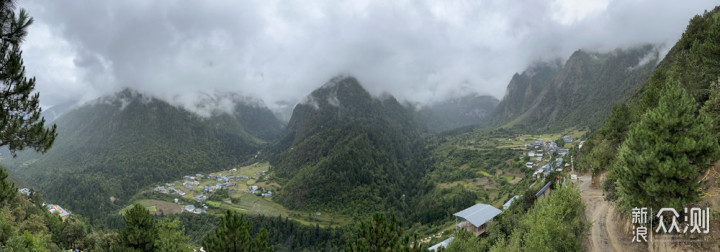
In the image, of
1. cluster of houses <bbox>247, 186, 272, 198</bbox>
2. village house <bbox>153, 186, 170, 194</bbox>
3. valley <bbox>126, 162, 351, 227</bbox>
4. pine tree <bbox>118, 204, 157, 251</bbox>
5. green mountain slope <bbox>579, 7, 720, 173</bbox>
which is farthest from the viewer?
village house <bbox>153, 186, 170, 194</bbox>

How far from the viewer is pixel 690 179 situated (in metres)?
14.9

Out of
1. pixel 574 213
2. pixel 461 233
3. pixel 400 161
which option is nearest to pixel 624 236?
pixel 574 213

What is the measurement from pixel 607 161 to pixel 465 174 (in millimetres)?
73264

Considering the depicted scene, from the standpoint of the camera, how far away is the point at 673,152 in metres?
14.7

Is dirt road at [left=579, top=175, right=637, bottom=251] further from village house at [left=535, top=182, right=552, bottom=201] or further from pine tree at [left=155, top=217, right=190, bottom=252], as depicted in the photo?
pine tree at [left=155, top=217, right=190, bottom=252]

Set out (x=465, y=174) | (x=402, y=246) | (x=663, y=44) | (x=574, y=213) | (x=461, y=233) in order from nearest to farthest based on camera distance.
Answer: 1. (x=402, y=246)
2. (x=574, y=213)
3. (x=461, y=233)
4. (x=465, y=174)
5. (x=663, y=44)

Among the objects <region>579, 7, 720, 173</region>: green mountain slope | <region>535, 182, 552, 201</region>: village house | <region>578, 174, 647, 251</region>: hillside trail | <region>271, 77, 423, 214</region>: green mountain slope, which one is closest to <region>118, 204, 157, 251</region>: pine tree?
<region>578, 174, 647, 251</region>: hillside trail

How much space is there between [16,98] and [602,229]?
39842 millimetres

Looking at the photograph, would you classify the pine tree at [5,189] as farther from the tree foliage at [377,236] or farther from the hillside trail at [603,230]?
the hillside trail at [603,230]

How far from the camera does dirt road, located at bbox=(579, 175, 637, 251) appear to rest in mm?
21250

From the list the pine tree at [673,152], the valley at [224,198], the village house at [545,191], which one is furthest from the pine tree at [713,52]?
the valley at [224,198]

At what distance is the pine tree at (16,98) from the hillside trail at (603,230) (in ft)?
111

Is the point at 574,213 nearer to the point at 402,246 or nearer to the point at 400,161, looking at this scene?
the point at 402,246

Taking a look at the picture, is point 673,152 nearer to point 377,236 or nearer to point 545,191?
point 377,236
